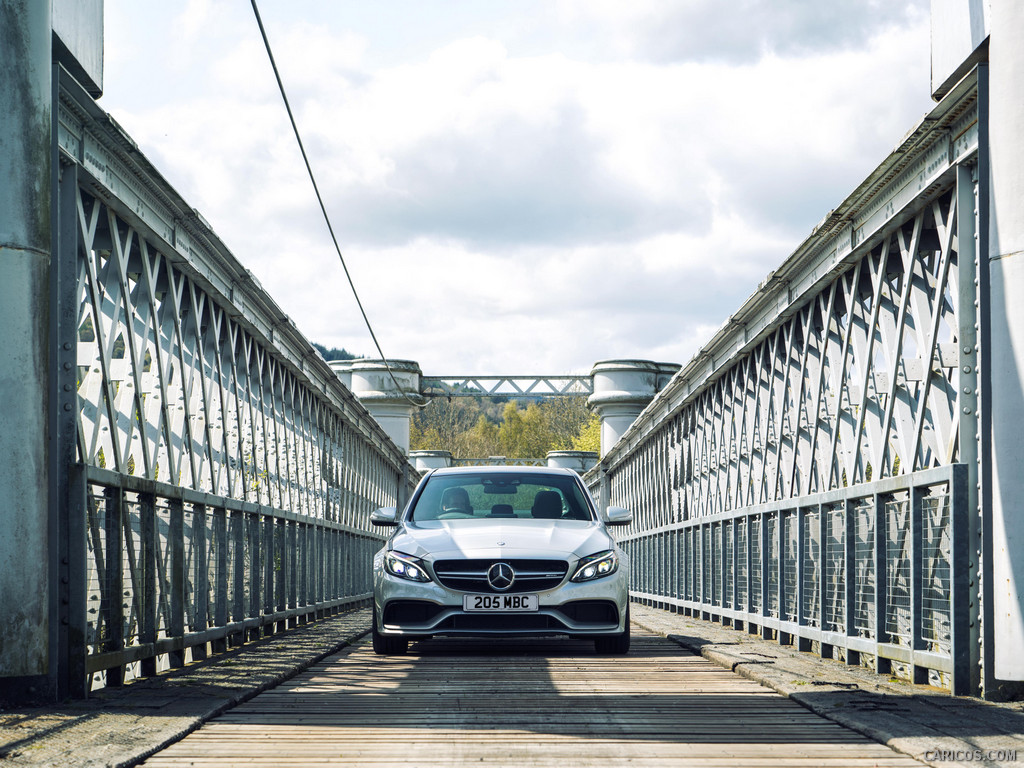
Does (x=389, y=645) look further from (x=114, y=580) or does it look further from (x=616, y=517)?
(x=114, y=580)

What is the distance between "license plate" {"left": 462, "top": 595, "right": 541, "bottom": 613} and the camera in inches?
368

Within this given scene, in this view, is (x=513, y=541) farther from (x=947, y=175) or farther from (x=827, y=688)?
(x=947, y=175)

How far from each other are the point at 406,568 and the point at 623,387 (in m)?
23.0

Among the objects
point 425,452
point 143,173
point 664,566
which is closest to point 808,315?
point 143,173

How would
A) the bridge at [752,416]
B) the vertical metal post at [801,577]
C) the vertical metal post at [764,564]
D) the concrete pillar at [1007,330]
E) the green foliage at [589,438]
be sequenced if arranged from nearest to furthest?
the concrete pillar at [1007,330], the bridge at [752,416], the vertical metal post at [801,577], the vertical metal post at [764,564], the green foliage at [589,438]

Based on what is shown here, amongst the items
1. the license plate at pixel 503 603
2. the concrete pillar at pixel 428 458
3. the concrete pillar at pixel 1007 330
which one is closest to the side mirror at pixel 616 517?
the license plate at pixel 503 603

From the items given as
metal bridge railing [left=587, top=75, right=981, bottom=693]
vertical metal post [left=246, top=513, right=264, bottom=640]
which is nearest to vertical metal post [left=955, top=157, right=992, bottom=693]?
metal bridge railing [left=587, top=75, right=981, bottom=693]

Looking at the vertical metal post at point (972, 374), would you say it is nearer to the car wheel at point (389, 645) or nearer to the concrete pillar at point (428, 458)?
the car wheel at point (389, 645)

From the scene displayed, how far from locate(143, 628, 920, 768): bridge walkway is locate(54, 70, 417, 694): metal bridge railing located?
3.35 ft

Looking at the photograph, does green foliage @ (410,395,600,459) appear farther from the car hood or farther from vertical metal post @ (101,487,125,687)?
vertical metal post @ (101,487,125,687)

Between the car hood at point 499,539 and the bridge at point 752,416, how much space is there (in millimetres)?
1523

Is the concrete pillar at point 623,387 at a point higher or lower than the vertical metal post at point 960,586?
higher

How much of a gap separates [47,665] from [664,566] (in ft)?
48.2

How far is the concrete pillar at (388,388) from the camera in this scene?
3372 centimetres
